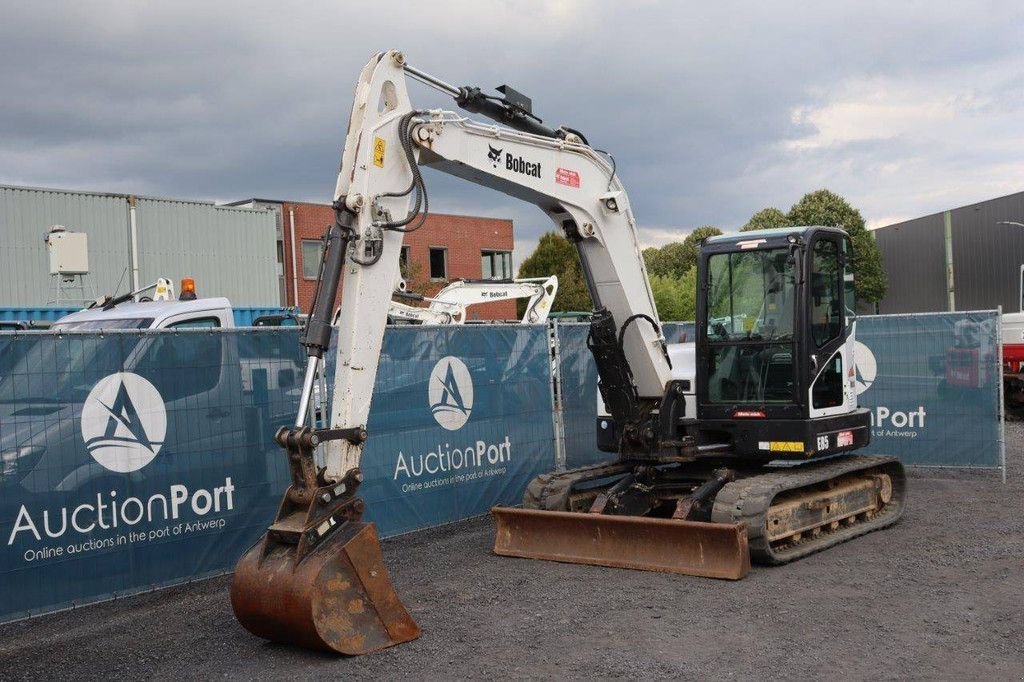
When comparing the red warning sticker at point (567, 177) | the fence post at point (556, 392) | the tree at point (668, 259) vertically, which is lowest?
the fence post at point (556, 392)

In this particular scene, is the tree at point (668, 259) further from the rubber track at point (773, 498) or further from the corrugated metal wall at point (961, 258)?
the rubber track at point (773, 498)

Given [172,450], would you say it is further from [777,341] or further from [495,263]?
[495,263]

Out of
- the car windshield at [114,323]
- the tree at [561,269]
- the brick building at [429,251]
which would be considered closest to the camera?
the car windshield at [114,323]

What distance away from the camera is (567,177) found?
8.59m

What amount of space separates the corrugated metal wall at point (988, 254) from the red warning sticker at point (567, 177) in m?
Answer: 41.5

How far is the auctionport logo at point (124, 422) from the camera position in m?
7.56

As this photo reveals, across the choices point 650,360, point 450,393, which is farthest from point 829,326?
point 450,393

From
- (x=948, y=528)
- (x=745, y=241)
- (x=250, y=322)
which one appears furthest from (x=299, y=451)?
(x=250, y=322)

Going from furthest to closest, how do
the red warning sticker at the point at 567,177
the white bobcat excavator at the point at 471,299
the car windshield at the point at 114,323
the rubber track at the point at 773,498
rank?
the white bobcat excavator at the point at 471,299
the car windshield at the point at 114,323
the red warning sticker at the point at 567,177
the rubber track at the point at 773,498

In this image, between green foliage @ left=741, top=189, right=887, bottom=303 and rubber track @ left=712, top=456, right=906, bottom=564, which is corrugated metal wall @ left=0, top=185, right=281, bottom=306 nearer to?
rubber track @ left=712, top=456, right=906, bottom=564

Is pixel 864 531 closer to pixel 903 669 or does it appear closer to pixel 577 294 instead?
pixel 903 669

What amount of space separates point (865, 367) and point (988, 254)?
126 feet

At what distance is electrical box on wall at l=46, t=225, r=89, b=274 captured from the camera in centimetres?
1812

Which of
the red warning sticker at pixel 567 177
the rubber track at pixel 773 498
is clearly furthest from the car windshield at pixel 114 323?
the rubber track at pixel 773 498
